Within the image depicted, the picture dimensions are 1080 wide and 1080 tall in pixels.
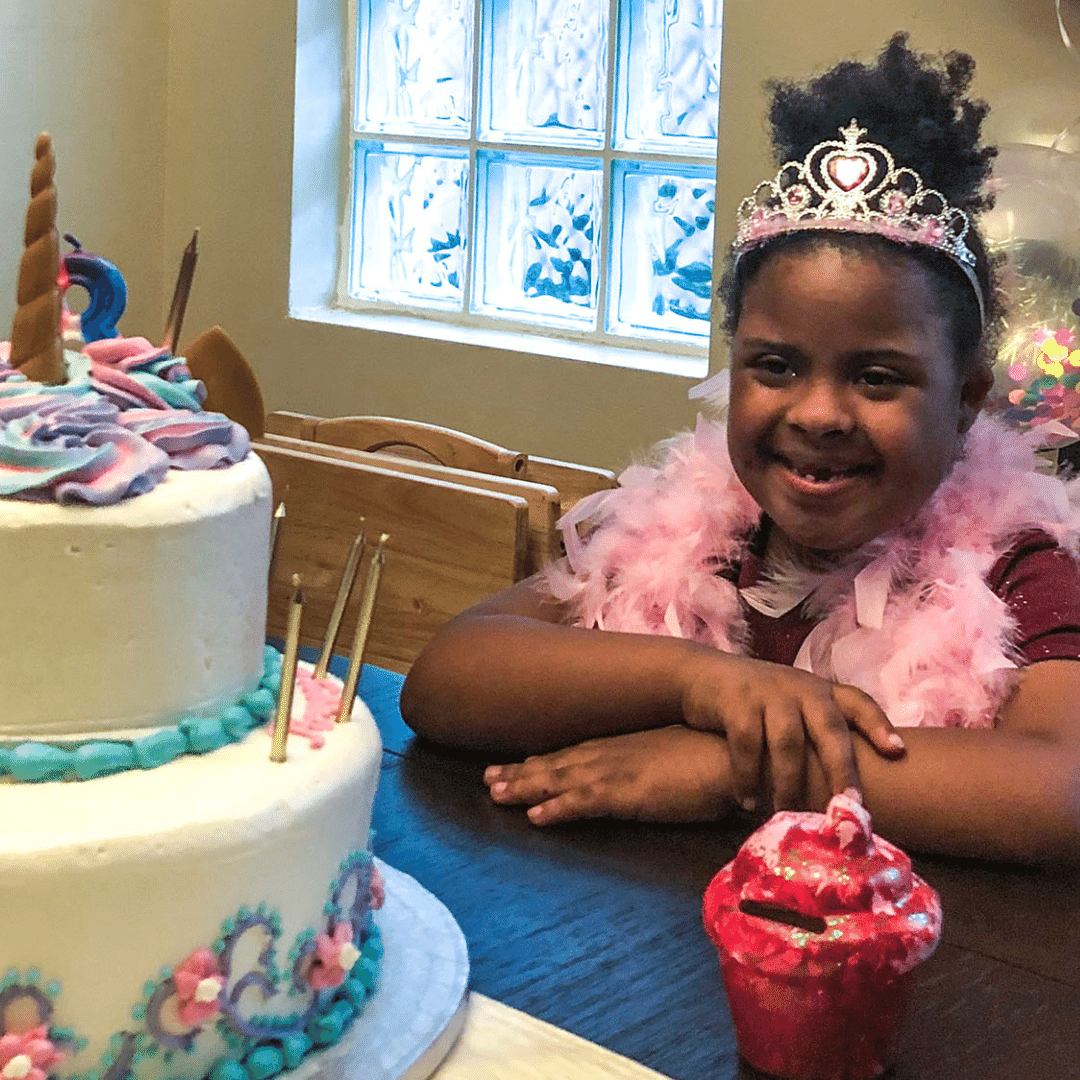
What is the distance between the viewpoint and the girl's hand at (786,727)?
3.59 ft

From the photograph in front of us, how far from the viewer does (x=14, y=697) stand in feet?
2.46

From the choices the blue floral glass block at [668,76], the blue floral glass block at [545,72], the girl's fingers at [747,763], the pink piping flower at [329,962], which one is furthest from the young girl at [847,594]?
the blue floral glass block at [545,72]

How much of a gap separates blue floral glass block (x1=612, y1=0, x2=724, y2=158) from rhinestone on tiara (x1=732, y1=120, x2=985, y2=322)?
1.61 m

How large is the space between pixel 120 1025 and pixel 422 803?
1.37 ft

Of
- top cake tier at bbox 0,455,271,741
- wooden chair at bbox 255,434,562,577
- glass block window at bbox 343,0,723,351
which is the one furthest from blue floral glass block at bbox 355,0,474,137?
top cake tier at bbox 0,455,271,741

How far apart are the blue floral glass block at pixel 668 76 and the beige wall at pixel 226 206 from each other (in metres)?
0.26

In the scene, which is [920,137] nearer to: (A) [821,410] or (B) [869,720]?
(A) [821,410]

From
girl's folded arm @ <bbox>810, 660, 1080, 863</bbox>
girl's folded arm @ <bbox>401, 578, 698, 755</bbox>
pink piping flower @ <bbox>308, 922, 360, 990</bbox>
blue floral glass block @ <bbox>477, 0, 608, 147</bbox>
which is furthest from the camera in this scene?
blue floral glass block @ <bbox>477, 0, 608, 147</bbox>

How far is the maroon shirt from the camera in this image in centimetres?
122

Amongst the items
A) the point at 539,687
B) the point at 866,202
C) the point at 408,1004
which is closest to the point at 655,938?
the point at 408,1004

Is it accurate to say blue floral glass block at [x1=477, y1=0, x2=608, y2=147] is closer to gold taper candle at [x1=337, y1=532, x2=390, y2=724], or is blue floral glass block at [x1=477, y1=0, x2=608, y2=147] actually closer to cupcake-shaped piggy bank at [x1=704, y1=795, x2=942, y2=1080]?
gold taper candle at [x1=337, y1=532, x2=390, y2=724]

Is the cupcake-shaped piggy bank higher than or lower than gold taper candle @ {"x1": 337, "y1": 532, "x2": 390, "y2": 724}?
lower

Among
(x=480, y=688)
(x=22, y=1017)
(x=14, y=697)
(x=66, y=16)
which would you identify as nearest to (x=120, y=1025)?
(x=22, y=1017)

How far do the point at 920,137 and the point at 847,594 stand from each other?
14.4 inches
